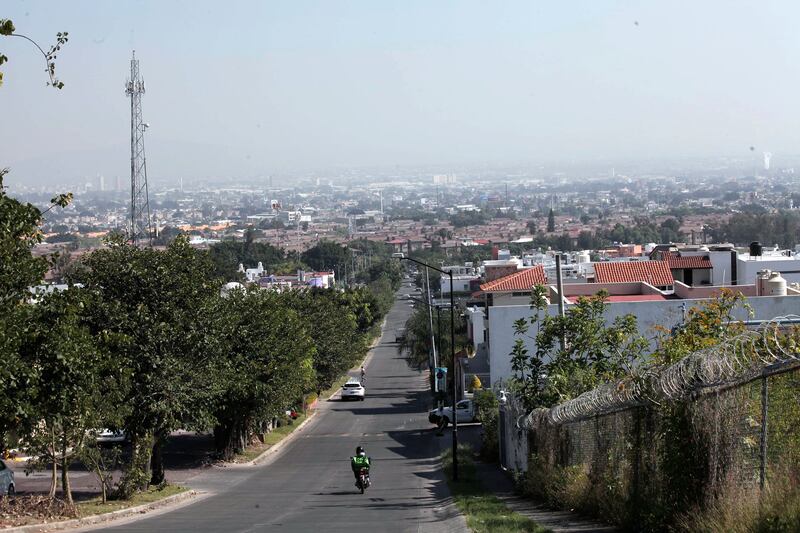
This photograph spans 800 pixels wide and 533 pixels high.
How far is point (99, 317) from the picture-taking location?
83.0ft

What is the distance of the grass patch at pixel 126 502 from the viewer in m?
21.8

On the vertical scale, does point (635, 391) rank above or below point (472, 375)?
above

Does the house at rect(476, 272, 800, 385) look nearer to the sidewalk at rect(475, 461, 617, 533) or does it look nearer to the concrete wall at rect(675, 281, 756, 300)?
the concrete wall at rect(675, 281, 756, 300)

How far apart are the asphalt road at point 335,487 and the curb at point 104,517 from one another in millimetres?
499

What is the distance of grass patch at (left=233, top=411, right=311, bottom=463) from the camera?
3862 centimetres

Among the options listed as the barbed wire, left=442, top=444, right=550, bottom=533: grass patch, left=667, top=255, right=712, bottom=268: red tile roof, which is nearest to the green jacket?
left=442, top=444, right=550, bottom=533: grass patch

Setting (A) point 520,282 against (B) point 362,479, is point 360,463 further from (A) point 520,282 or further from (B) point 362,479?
(A) point 520,282

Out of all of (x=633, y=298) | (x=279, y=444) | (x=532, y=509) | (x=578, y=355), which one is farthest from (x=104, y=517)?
(x=633, y=298)

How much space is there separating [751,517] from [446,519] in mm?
10574

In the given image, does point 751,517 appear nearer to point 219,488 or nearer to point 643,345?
point 643,345

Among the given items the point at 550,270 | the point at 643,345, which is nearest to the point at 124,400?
the point at 643,345

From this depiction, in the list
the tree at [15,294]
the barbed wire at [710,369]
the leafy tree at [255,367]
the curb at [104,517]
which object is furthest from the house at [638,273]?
the barbed wire at [710,369]

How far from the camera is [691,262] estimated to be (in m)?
68.6

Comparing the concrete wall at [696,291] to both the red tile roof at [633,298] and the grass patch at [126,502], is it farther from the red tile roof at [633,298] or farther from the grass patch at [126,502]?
the grass patch at [126,502]
